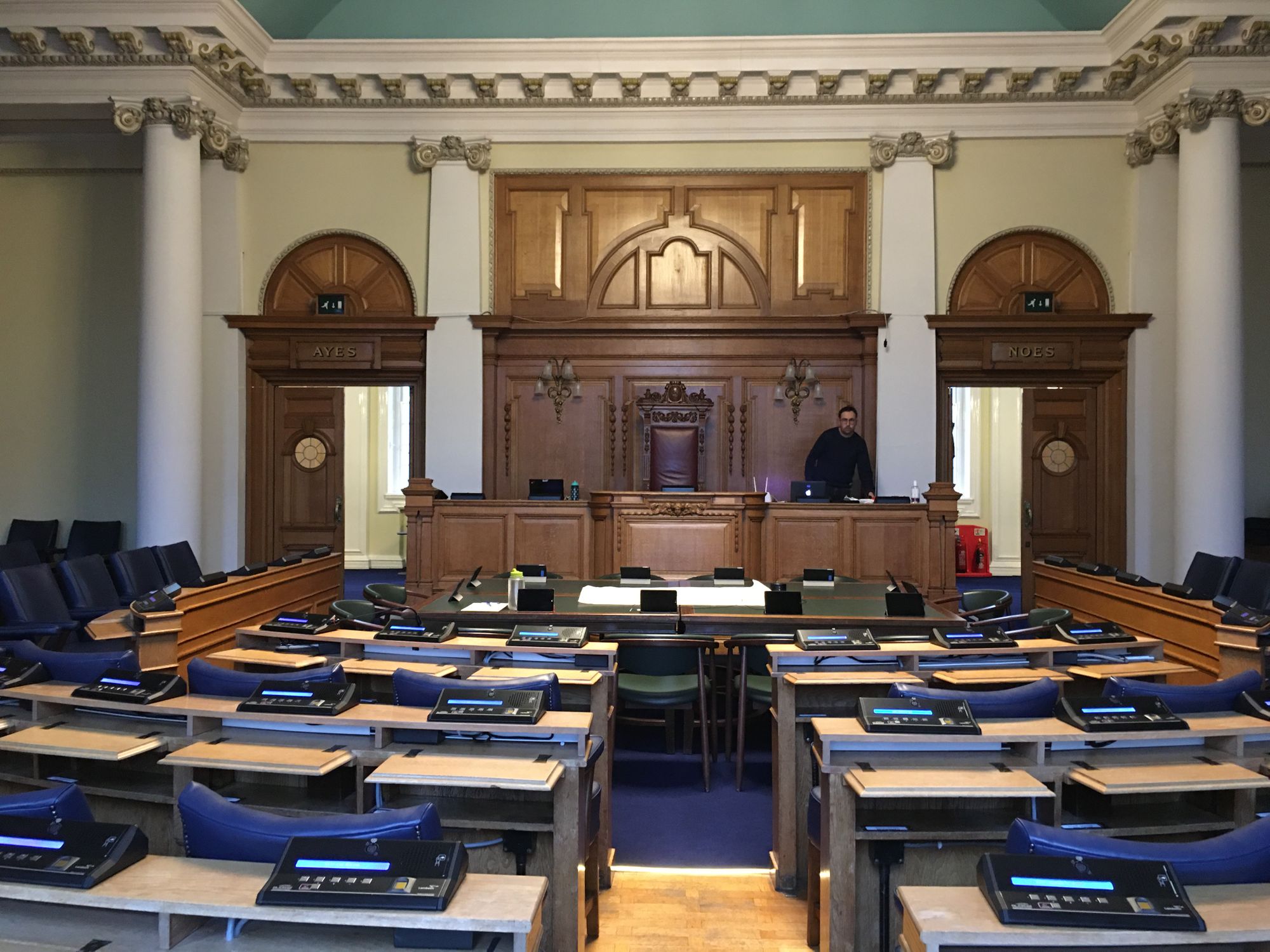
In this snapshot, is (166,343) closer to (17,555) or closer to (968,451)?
(17,555)

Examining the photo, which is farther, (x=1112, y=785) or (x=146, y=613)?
(x=146, y=613)

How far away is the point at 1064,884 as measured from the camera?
69.0 inches

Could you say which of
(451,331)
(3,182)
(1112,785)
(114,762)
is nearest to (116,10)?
(3,182)

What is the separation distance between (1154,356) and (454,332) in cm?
721

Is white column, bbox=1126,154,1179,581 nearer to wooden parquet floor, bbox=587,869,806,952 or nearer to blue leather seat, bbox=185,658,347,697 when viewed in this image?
wooden parquet floor, bbox=587,869,806,952

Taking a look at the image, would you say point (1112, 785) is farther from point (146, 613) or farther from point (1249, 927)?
point (146, 613)

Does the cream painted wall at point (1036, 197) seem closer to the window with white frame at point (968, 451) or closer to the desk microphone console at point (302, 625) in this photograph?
the window with white frame at point (968, 451)

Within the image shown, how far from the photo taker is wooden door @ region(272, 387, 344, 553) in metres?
9.79

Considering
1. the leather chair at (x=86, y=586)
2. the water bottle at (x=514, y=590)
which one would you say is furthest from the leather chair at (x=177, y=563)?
the water bottle at (x=514, y=590)

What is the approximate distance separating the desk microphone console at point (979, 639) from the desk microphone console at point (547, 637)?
163 centimetres

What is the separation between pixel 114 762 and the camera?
3143mm

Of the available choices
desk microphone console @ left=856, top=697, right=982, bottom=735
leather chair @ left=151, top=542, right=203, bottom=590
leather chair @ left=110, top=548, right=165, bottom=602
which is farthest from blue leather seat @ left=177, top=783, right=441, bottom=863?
leather chair @ left=151, top=542, right=203, bottom=590

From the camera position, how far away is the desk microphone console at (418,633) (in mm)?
4094

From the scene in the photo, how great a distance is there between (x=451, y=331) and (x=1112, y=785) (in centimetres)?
816
